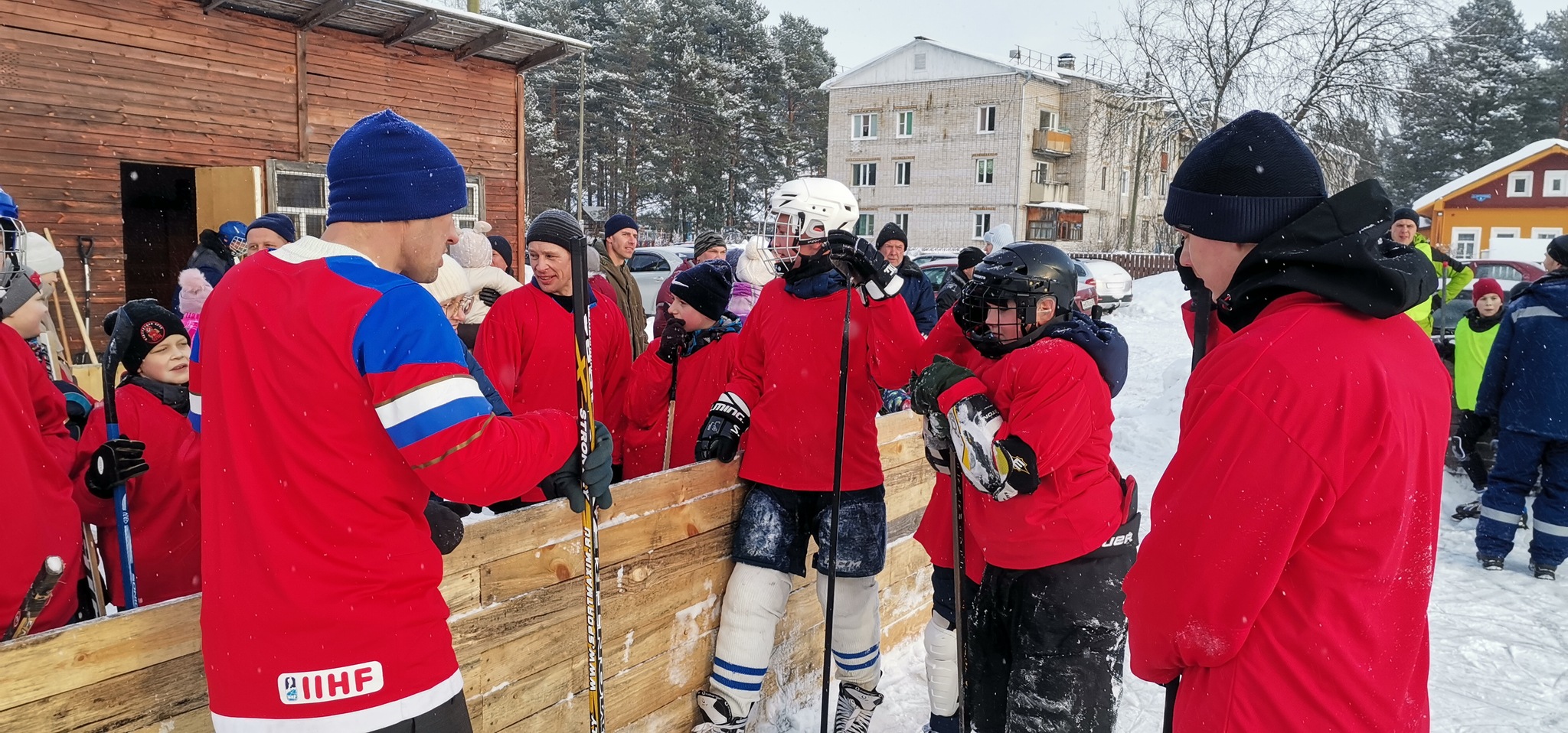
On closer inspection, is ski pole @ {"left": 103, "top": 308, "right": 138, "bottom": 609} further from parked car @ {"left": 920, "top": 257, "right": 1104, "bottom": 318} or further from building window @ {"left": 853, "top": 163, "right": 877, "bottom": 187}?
building window @ {"left": 853, "top": 163, "right": 877, "bottom": 187}

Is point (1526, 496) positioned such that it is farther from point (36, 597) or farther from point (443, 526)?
point (36, 597)

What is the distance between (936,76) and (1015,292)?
1694 inches

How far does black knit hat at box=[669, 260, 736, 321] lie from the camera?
14.9ft

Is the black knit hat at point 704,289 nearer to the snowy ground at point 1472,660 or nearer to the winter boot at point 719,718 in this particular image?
the winter boot at point 719,718

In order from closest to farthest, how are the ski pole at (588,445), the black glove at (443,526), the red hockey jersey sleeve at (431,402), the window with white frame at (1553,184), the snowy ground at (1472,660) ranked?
the red hockey jersey sleeve at (431,402), the black glove at (443,526), the ski pole at (588,445), the snowy ground at (1472,660), the window with white frame at (1553,184)

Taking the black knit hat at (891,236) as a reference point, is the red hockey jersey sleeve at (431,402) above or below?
below

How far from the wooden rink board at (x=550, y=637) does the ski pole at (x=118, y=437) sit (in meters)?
0.85

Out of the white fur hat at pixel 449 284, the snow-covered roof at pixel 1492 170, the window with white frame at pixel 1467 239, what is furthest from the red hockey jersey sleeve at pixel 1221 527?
the window with white frame at pixel 1467 239

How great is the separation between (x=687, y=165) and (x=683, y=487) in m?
42.5

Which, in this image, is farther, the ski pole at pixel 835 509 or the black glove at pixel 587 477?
the ski pole at pixel 835 509

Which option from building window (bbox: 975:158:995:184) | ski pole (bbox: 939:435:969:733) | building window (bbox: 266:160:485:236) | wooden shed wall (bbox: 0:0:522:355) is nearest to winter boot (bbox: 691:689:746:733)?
ski pole (bbox: 939:435:969:733)

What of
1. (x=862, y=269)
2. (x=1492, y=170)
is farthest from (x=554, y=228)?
(x=1492, y=170)

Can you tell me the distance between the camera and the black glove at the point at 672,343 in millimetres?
4371

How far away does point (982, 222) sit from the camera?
4397 cm
